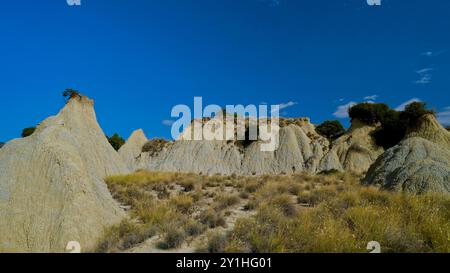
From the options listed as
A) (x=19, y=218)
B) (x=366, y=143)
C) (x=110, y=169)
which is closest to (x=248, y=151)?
(x=366, y=143)

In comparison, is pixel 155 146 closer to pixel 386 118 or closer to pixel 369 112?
pixel 369 112

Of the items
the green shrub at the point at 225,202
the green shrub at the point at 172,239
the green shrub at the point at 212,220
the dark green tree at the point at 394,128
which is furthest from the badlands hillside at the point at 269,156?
the green shrub at the point at 172,239

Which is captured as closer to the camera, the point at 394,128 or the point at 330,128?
the point at 394,128

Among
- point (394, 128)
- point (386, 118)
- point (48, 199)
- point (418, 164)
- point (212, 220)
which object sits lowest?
point (212, 220)

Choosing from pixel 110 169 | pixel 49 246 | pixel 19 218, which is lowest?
pixel 49 246

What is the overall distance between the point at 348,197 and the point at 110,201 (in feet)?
23.4

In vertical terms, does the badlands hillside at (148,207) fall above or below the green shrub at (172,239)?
above

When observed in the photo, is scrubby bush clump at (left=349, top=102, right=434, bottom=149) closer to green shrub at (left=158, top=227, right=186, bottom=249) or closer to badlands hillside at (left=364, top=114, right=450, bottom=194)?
badlands hillside at (left=364, top=114, right=450, bottom=194)

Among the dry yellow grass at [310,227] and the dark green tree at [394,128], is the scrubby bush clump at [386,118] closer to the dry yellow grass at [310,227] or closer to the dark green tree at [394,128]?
the dark green tree at [394,128]

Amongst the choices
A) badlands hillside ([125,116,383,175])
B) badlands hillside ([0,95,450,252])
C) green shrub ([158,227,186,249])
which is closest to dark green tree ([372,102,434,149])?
badlands hillside ([125,116,383,175])

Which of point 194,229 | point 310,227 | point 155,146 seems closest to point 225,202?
point 194,229

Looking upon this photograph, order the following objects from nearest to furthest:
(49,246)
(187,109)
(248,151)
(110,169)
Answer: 1. (49,246)
2. (110,169)
3. (187,109)
4. (248,151)
